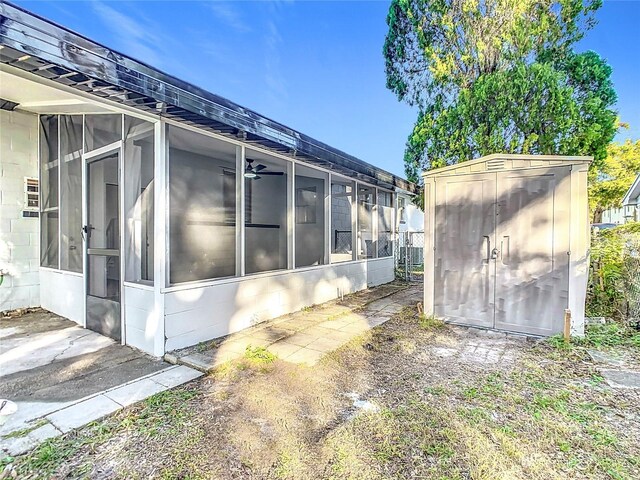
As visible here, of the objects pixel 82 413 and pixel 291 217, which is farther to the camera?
pixel 291 217

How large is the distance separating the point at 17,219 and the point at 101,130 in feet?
8.50

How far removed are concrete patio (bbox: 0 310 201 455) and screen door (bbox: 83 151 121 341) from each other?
0.26 metres

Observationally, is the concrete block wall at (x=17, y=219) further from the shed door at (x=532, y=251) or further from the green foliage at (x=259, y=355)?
the shed door at (x=532, y=251)

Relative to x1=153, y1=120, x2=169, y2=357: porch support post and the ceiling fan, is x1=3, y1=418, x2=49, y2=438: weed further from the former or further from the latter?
the ceiling fan

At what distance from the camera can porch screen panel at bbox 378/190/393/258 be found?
25.4ft

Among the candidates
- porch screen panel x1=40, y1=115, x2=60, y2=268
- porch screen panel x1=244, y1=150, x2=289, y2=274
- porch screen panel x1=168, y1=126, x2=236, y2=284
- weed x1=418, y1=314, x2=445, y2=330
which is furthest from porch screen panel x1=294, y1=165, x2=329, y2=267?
porch screen panel x1=40, y1=115, x2=60, y2=268

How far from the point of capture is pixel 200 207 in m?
3.67

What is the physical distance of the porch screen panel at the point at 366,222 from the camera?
22.7 ft

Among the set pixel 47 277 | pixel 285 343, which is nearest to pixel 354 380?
pixel 285 343

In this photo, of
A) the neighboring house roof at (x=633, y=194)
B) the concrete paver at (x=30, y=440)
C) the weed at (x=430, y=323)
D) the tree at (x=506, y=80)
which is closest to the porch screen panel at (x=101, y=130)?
the concrete paver at (x=30, y=440)

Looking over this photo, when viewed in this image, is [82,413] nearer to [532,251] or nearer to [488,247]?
[488,247]

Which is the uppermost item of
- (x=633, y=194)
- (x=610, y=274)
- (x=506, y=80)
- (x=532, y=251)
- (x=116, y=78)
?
(x=506, y=80)

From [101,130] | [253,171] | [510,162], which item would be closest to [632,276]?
[510,162]

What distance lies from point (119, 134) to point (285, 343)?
3.01 m
